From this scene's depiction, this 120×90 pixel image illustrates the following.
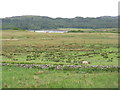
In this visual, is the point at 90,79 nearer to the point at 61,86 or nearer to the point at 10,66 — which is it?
the point at 61,86

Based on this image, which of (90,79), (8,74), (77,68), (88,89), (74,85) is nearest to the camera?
(88,89)

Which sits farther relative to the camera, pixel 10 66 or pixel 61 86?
pixel 10 66

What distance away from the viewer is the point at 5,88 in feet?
65.3

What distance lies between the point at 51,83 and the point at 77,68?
917 cm

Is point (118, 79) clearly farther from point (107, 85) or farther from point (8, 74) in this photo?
point (8, 74)

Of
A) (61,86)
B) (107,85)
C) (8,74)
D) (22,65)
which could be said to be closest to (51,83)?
(61,86)

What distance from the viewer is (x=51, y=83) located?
2094 centimetres

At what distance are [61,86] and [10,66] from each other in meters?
14.1

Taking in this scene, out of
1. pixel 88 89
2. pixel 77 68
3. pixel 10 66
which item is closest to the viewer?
pixel 88 89

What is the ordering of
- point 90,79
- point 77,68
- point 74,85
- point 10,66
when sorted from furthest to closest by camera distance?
point 10,66 → point 77,68 → point 90,79 → point 74,85

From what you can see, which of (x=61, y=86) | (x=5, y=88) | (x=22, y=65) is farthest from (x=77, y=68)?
(x=5, y=88)

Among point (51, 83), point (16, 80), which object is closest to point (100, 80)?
point (51, 83)

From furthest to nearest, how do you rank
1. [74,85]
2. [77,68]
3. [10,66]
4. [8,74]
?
1. [10,66]
2. [77,68]
3. [8,74]
4. [74,85]

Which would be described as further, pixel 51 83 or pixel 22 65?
pixel 22 65
